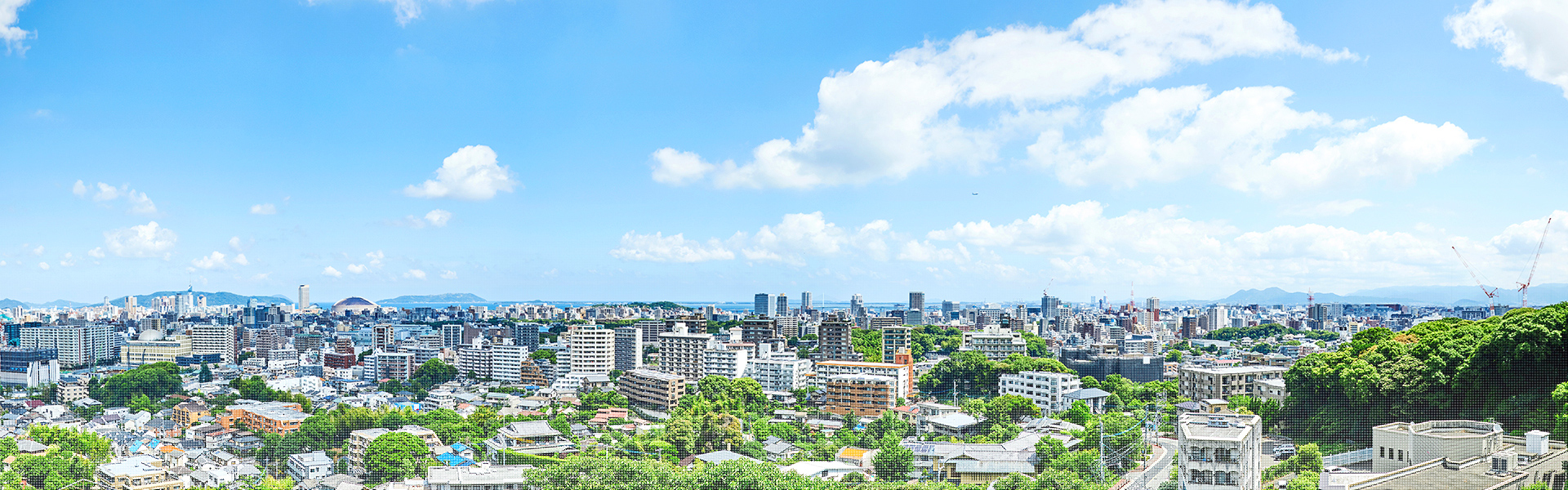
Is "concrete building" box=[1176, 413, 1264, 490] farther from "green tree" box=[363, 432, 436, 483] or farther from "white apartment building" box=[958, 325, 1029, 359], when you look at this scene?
"white apartment building" box=[958, 325, 1029, 359]

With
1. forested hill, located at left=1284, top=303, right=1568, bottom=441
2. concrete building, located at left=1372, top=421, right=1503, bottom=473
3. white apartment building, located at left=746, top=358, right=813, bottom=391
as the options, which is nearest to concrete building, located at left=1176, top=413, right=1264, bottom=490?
concrete building, located at left=1372, top=421, right=1503, bottom=473

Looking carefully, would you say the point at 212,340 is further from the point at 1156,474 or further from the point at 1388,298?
the point at 1388,298

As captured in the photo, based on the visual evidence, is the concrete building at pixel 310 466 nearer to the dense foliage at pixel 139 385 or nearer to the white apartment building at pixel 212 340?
the dense foliage at pixel 139 385

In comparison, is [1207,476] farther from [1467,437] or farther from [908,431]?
[908,431]

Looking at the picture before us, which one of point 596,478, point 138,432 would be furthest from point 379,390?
point 596,478

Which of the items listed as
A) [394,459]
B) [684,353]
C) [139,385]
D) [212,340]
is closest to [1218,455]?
[394,459]
